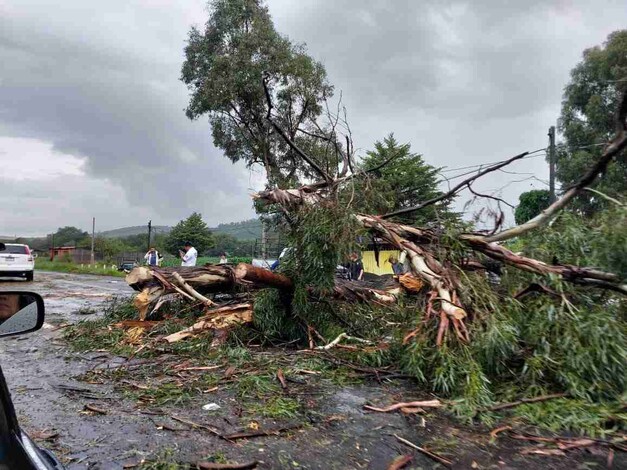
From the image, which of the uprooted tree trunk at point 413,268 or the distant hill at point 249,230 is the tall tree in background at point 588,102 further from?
the uprooted tree trunk at point 413,268

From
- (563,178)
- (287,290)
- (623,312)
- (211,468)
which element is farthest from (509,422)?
(563,178)

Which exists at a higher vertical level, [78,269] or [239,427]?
[239,427]

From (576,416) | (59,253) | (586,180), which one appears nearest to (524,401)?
(576,416)

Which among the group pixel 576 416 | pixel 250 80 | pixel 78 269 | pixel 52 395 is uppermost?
pixel 250 80

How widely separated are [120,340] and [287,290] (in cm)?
223

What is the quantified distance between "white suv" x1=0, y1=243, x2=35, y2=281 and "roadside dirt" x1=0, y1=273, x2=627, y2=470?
1552cm

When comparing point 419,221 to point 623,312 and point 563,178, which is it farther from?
point 563,178

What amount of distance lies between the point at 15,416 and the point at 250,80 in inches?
735

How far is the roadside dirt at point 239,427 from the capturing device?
118 inches

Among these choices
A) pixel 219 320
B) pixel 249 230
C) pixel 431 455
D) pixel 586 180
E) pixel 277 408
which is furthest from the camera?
pixel 249 230

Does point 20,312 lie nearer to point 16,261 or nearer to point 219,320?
point 219,320

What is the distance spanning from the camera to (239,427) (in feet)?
11.3

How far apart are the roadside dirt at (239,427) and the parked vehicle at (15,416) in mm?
1401

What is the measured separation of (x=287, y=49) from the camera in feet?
63.9
